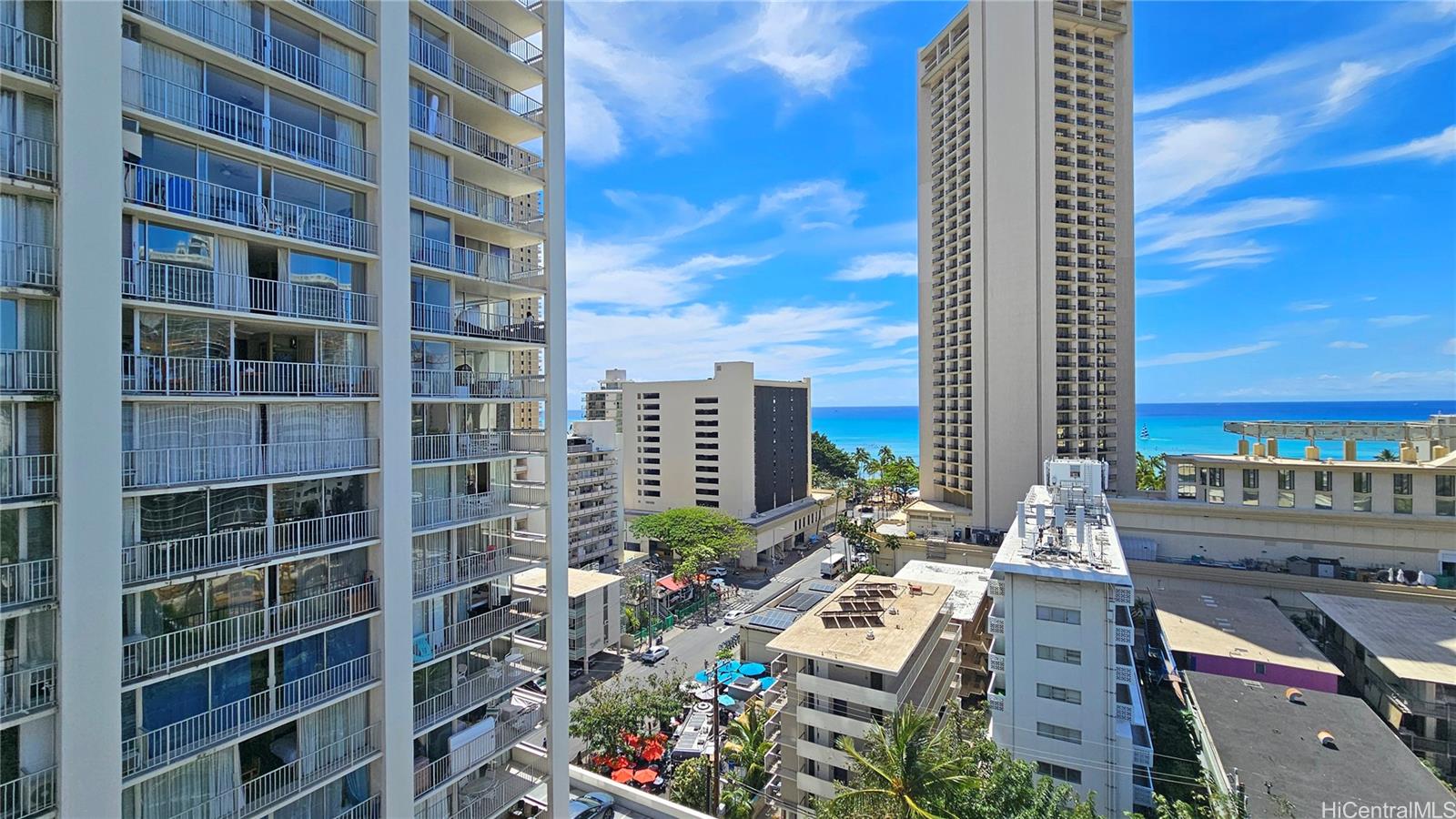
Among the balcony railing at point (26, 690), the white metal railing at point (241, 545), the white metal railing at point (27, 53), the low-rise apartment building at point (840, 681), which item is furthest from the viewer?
the low-rise apartment building at point (840, 681)

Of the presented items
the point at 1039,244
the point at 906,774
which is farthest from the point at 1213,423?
the point at 906,774

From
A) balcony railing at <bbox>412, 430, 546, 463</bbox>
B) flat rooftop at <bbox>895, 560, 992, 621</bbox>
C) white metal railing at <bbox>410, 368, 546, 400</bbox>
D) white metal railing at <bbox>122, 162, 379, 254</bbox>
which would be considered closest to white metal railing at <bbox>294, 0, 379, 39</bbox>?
white metal railing at <bbox>122, 162, 379, 254</bbox>

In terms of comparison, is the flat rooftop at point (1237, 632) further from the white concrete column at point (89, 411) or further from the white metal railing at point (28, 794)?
the white metal railing at point (28, 794)

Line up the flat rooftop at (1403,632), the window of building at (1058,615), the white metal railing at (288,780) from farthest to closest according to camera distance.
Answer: the flat rooftop at (1403,632)
the window of building at (1058,615)
the white metal railing at (288,780)

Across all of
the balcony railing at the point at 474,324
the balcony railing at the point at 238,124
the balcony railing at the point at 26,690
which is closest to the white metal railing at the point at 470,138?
the balcony railing at the point at 238,124

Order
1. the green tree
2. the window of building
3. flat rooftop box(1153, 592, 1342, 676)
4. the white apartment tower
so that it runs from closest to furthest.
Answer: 1. the white apartment tower
2. the window of building
3. flat rooftop box(1153, 592, 1342, 676)
4. the green tree

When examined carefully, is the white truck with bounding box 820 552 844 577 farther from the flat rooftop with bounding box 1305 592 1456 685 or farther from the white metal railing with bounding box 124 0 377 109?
the white metal railing with bounding box 124 0 377 109

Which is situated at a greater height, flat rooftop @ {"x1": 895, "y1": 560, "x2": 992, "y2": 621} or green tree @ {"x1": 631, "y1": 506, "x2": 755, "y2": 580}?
flat rooftop @ {"x1": 895, "y1": 560, "x2": 992, "y2": 621}
